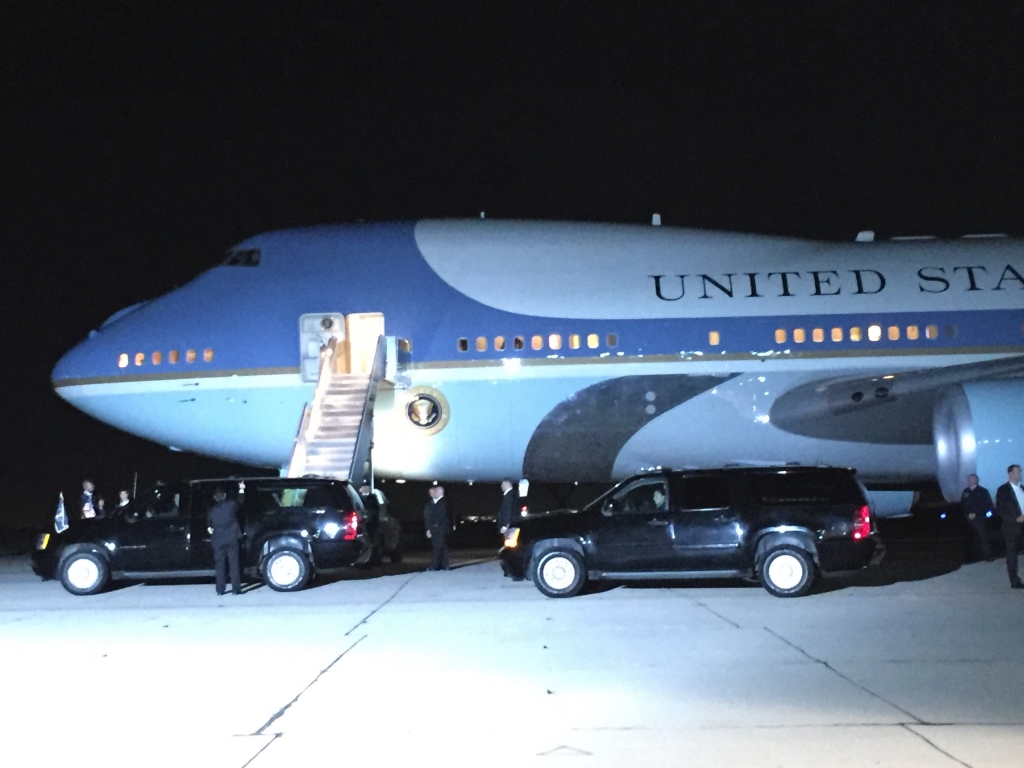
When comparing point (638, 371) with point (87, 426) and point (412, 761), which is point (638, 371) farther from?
point (87, 426)

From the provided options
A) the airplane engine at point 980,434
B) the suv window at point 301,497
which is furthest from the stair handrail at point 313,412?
the airplane engine at point 980,434

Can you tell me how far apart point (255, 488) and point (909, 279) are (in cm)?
1126

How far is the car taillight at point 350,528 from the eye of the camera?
47.3 ft

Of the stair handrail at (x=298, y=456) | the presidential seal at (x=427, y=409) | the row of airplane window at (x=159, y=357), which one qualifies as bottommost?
the stair handrail at (x=298, y=456)

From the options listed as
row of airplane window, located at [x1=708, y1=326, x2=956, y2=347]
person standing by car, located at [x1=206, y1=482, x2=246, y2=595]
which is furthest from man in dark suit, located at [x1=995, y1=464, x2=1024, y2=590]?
person standing by car, located at [x1=206, y1=482, x2=246, y2=595]

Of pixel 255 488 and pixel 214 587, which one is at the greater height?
pixel 255 488

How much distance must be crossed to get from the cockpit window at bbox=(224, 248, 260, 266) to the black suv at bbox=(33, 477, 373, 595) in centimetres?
568

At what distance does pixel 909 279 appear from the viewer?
18.2 metres

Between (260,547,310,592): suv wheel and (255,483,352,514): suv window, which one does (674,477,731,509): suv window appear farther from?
(260,547,310,592): suv wheel

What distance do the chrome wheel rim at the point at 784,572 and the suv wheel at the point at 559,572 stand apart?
2.21 metres

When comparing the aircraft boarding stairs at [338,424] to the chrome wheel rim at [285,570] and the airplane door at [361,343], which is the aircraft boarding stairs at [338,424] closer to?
the airplane door at [361,343]

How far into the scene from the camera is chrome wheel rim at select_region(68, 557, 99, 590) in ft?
47.5

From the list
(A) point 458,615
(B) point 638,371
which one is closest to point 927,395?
(B) point 638,371

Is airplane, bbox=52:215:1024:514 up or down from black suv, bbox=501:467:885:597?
up
